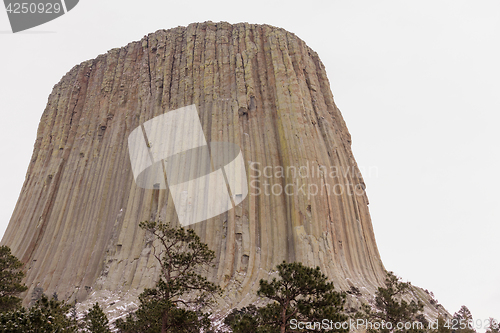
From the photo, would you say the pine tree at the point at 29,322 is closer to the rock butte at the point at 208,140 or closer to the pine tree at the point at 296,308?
the pine tree at the point at 296,308

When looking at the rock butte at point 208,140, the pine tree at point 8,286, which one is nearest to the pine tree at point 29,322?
the pine tree at point 8,286

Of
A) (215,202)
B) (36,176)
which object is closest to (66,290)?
(215,202)

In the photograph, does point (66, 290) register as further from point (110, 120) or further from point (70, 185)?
point (110, 120)

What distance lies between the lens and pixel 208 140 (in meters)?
31.7

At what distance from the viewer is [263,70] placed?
34844 mm

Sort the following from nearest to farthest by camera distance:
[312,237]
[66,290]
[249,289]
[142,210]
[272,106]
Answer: [249,289] → [312,237] → [66,290] → [142,210] → [272,106]

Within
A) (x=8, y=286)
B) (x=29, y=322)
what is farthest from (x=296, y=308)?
(x=8, y=286)

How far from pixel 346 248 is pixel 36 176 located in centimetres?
2825

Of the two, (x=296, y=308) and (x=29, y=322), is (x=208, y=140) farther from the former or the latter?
(x=29, y=322)

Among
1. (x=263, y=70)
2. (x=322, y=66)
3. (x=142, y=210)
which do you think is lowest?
(x=142, y=210)

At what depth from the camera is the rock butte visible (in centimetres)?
2539

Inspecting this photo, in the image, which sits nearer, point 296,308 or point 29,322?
point 29,322

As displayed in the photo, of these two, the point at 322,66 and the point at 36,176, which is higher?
the point at 322,66

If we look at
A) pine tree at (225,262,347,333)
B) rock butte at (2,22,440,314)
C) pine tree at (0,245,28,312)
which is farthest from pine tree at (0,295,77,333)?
rock butte at (2,22,440,314)
